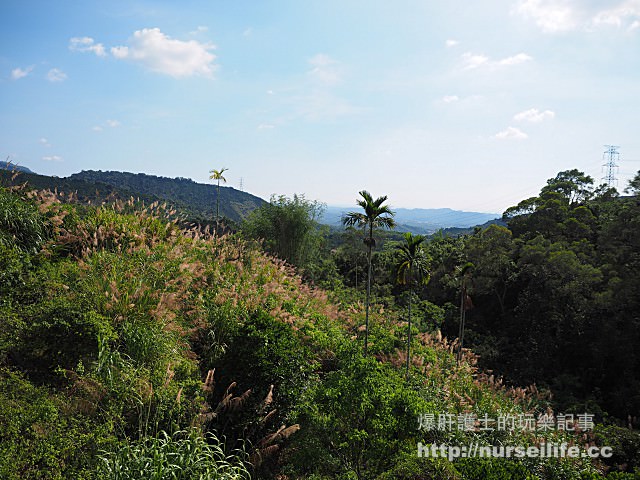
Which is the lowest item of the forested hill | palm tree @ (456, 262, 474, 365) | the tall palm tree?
palm tree @ (456, 262, 474, 365)

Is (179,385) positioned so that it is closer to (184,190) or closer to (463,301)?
(463,301)

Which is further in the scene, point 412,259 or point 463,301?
point 463,301

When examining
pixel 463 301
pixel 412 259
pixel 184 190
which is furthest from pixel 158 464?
pixel 184 190

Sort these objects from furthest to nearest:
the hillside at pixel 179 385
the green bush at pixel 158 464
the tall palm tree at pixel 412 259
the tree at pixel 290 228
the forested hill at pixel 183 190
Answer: the forested hill at pixel 183 190, the tree at pixel 290 228, the tall palm tree at pixel 412 259, the hillside at pixel 179 385, the green bush at pixel 158 464

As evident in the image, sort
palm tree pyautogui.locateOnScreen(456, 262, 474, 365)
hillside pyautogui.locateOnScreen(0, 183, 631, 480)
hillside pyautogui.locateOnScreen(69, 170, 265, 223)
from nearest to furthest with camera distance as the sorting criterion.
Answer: hillside pyautogui.locateOnScreen(0, 183, 631, 480) < palm tree pyautogui.locateOnScreen(456, 262, 474, 365) < hillside pyautogui.locateOnScreen(69, 170, 265, 223)

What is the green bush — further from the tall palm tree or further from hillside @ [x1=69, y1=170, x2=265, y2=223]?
hillside @ [x1=69, y1=170, x2=265, y2=223]

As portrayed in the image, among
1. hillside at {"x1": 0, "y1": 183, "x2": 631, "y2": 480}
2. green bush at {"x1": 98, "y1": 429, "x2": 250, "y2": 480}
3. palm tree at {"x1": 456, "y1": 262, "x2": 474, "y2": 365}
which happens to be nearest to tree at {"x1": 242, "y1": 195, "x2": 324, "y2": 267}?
palm tree at {"x1": 456, "y1": 262, "x2": 474, "y2": 365}

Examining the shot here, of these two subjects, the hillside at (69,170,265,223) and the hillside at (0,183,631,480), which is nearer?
the hillside at (0,183,631,480)

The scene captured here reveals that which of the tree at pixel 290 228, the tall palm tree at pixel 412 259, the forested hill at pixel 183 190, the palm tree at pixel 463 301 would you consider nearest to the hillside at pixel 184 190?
the forested hill at pixel 183 190

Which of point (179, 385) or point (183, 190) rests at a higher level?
point (183, 190)

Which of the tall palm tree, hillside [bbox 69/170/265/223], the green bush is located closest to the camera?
the green bush

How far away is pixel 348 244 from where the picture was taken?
2892cm

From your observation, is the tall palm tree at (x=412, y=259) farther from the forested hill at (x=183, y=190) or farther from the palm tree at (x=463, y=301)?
the forested hill at (x=183, y=190)

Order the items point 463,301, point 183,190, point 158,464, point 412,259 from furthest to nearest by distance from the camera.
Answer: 1. point 183,190
2. point 463,301
3. point 412,259
4. point 158,464
